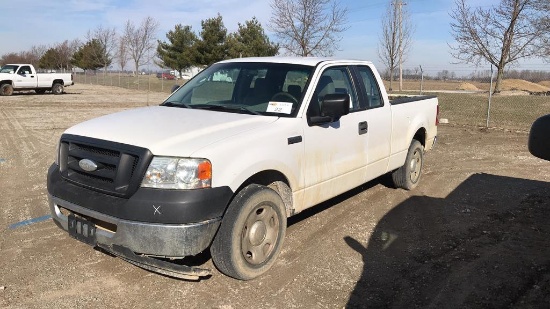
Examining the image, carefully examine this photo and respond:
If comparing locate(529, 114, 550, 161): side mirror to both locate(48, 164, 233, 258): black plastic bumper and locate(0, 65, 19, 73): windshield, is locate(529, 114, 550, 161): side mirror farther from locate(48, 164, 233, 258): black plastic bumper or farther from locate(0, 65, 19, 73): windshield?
locate(0, 65, 19, 73): windshield

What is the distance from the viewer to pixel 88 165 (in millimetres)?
3322

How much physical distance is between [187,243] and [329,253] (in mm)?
1621

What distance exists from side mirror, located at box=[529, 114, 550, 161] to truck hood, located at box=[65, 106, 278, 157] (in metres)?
2.03

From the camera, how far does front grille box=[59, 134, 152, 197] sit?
311 centimetres

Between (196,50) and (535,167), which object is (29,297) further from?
(196,50)

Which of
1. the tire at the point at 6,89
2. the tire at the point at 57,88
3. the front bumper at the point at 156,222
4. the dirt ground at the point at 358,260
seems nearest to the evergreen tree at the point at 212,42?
the tire at the point at 57,88

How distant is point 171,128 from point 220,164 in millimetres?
567

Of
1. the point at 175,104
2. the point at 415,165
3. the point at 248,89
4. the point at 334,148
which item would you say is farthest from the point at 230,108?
the point at 415,165

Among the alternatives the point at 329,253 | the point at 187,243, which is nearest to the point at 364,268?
the point at 329,253

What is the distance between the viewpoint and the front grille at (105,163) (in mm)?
3111

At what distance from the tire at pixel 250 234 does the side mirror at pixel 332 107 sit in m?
0.86

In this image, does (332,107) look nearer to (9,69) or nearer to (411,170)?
(411,170)

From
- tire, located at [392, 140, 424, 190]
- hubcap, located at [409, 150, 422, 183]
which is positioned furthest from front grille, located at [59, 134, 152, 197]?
hubcap, located at [409, 150, 422, 183]

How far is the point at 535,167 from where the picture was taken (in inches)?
320
